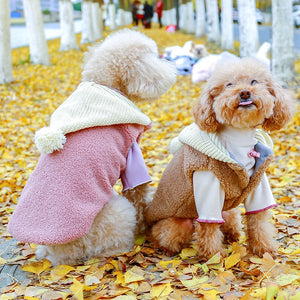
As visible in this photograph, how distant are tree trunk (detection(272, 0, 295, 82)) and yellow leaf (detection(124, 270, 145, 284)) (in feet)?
20.1

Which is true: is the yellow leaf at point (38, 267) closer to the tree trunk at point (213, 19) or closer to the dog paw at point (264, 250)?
the dog paw at point (264, 250)

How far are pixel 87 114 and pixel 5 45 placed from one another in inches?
291

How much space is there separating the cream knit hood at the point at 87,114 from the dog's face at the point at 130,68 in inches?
4.7

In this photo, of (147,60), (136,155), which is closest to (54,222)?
(136,155)

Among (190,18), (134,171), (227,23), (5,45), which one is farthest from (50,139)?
(190,18)

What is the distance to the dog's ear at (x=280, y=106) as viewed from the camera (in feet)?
7.79

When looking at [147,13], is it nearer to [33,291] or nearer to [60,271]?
[60,271]

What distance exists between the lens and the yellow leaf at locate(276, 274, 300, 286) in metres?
2.17

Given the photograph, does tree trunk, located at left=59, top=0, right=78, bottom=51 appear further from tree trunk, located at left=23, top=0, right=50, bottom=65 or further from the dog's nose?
the dog's nose

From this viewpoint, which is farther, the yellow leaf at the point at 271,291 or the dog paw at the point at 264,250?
the dog paw at the point at 264,250

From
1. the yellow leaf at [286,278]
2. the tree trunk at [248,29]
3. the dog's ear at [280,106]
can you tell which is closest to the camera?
the yellow leaf at [286,278]

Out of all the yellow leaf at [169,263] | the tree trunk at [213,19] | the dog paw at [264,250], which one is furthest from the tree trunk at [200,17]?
the yellow leaf at [169,263]

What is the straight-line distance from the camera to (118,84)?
2891 mm

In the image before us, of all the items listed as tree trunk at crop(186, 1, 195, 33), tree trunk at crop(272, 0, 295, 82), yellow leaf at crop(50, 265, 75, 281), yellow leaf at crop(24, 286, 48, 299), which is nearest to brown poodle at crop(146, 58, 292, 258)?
yellow leaf at crop(50, 265, 75, 281)
